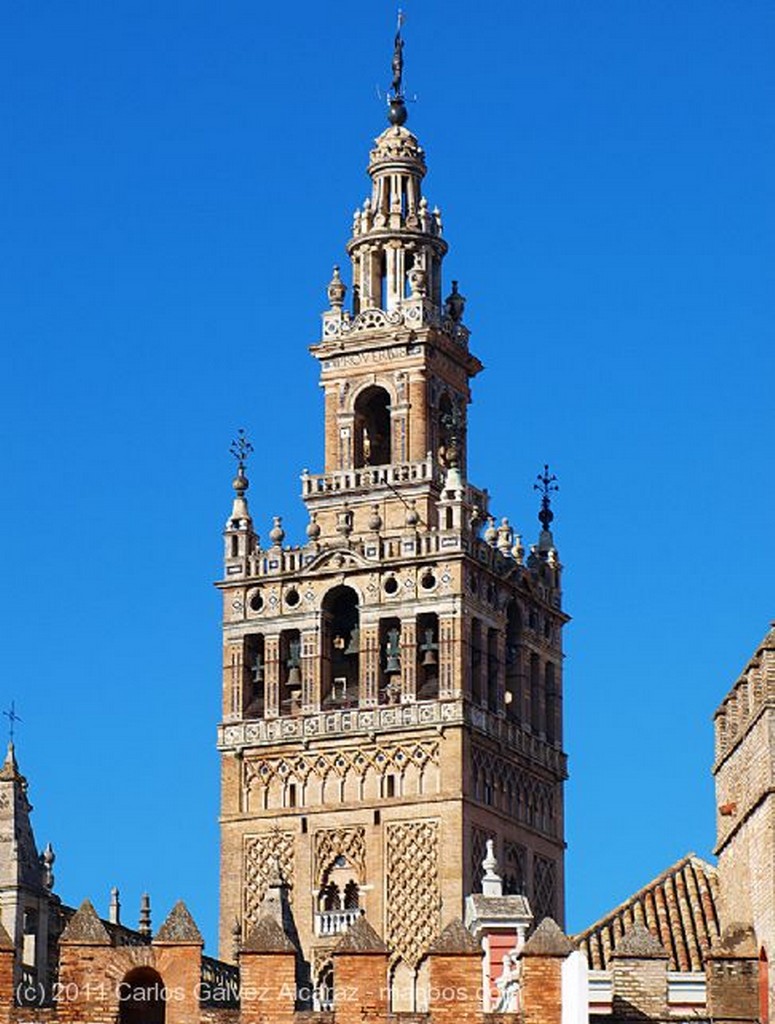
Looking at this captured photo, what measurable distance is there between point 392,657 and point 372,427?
23.3ft

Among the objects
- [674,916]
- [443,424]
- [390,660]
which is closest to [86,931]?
[674,916]

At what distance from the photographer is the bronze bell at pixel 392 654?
305 ft

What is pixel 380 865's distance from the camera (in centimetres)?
9150

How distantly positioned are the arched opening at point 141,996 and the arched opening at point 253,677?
51.0 metres

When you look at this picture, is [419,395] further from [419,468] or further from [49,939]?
[49,939]

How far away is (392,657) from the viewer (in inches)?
3661

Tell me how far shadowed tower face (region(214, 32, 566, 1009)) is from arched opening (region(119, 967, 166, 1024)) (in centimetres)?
4501

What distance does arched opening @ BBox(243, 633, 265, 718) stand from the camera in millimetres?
94938

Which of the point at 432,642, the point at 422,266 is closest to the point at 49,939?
the point at 432,642

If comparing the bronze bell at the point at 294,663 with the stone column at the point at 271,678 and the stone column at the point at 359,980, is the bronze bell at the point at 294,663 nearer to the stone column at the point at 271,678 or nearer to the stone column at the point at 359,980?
the stone column at the point at 271,678

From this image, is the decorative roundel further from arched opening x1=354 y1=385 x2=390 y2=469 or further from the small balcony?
the small balcony

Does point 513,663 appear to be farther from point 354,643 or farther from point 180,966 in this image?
point 180,966

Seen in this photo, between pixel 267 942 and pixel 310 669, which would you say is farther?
pixel 310 669

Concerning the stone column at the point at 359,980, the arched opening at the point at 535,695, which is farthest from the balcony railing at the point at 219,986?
the arched opening at the point at 535,695
